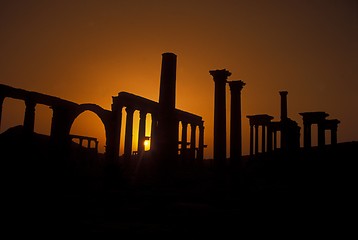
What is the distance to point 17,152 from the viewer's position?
19.4 meters

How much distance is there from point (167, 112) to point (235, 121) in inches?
298

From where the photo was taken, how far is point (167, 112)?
18.7m

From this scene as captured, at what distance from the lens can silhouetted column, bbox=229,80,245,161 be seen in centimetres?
2411

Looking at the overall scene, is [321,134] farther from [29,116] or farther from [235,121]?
[29,116]

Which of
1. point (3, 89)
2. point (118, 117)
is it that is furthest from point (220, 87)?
point (3, 89)

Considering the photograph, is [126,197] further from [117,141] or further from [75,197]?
[117,141]

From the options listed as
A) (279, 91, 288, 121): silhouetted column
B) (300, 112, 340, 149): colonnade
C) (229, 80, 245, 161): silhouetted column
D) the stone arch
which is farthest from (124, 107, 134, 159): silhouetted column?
(300, 112, 340, 149): colonnade

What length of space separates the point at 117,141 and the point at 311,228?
19.5 metres

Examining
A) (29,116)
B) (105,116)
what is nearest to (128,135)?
(105,116)

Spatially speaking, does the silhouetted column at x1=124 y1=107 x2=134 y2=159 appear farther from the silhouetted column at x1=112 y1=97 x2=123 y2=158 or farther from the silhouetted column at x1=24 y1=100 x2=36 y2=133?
the silhouetted column at x1=24 y1=100 x2=36 y2=133

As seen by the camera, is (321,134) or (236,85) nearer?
(236,85)

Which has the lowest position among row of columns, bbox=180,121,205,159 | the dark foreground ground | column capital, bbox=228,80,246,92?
the dark foreground ground

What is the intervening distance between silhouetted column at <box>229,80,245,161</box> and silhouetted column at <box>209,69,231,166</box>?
2148mm

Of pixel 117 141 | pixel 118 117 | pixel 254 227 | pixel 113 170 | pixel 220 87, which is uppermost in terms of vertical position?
pixel 220 87
